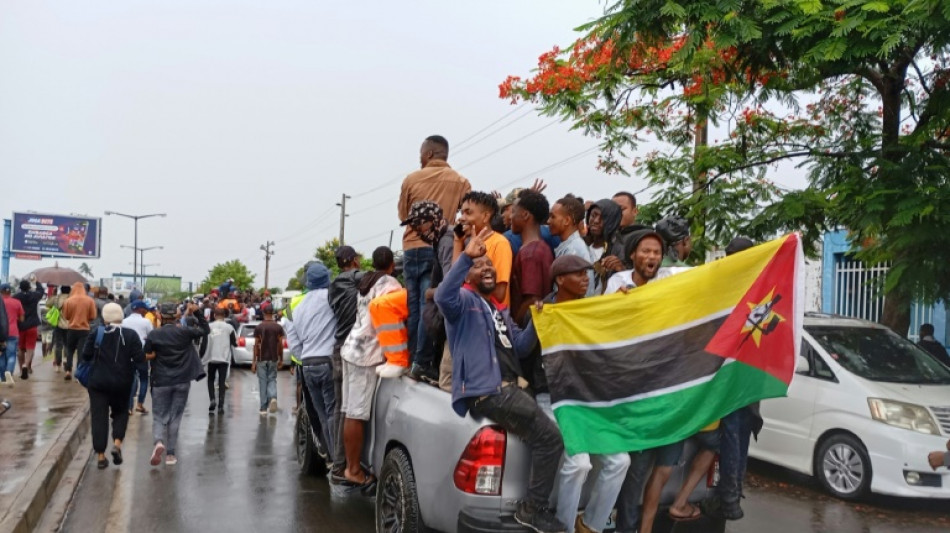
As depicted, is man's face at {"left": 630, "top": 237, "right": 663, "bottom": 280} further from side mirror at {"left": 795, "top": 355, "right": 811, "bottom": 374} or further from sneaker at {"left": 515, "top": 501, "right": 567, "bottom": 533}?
side mirror at {"left": 795, "top": 355, "right": 811, "bottom": 374}

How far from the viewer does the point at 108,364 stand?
884cm

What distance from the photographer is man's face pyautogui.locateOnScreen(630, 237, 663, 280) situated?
5242 mm

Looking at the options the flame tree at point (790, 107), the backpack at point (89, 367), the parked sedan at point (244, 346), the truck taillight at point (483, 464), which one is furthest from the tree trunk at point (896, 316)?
the parked sedan at point (244, 346)

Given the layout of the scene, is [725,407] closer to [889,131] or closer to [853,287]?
[889,131]

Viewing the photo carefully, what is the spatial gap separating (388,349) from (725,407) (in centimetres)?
231

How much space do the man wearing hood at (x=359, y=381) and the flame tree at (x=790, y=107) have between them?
14.7 ft

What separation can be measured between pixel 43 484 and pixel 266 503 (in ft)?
6.70

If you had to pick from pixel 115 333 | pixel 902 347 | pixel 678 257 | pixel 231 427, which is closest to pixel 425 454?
pixel 678 257

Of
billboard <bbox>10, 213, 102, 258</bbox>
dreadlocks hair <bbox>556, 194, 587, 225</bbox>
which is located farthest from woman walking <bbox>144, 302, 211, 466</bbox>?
billboard <bbox>10, 213, 102, 258</bbox>

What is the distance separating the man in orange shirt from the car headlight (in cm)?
420

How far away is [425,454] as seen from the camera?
4695 mm

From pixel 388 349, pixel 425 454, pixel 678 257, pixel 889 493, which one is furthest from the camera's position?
pixel 889 493

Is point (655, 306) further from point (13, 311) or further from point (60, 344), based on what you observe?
point (60, 344)

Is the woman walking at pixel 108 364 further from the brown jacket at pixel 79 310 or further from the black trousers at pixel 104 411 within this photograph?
the brown jacket at pixel 79 310
